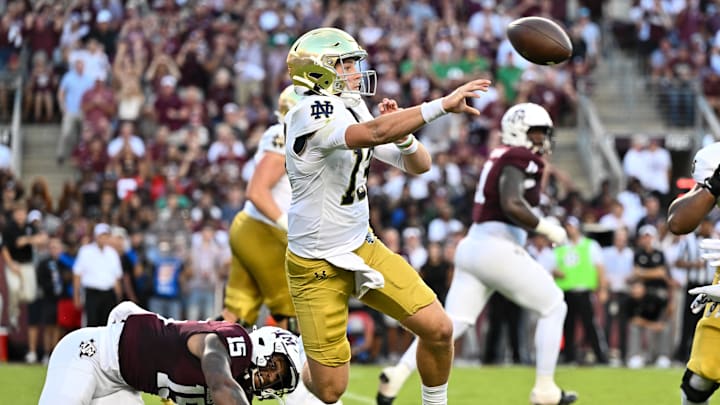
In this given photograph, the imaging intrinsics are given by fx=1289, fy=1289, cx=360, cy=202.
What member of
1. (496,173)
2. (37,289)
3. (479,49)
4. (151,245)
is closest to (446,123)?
(479,49)

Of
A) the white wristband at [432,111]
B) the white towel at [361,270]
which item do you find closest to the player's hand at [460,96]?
the white wristband at [432,111]

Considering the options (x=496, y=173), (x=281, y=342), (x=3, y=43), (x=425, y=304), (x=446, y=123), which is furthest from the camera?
(x=3, y=43)

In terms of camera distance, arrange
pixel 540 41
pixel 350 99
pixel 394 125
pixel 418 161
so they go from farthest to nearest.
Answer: pixel 540 41
pixel 418 161
pixel 350 99
pixel 394 125

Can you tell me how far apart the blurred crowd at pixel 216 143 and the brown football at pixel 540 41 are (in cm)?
614

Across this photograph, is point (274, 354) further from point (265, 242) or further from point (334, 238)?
point (265, 242)

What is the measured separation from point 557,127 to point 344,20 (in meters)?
3.44

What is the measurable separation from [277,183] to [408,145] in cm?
204

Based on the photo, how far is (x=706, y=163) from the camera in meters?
5.86

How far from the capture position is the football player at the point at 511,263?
8203mm

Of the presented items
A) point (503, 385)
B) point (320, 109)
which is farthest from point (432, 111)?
point (503, 385)

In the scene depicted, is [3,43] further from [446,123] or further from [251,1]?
[446,123]

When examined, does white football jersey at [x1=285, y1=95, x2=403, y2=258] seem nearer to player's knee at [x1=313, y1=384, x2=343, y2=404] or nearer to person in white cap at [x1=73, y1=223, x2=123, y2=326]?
player's knee at [x1=313, y1=384, x2=343, y2=404]

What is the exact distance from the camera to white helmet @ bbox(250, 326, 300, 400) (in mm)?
5617

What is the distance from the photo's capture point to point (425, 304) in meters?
6.34
